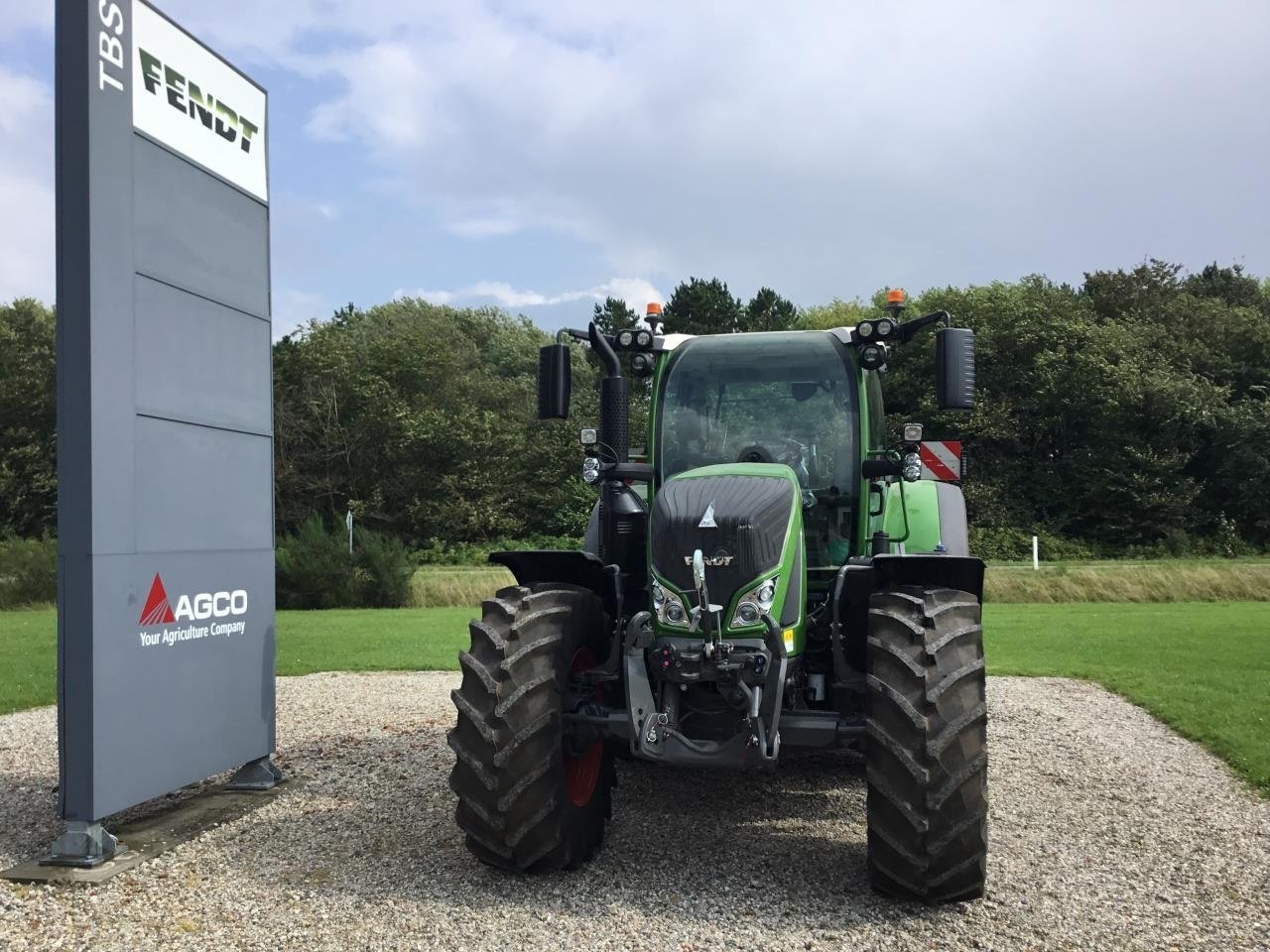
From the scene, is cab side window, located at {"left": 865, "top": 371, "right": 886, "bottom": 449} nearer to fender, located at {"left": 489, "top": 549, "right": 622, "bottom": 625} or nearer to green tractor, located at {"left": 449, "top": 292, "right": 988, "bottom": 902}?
green tractor, located at {"left": 449, "top": 292, "right": 988, "bottom": 902}

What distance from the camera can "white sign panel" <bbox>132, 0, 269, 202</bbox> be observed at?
5742 millimetres

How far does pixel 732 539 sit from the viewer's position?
483 cm

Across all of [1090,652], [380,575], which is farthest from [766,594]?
[380,575]

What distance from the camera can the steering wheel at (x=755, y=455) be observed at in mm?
6055

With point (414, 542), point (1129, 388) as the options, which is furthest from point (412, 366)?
point (1129, 388)

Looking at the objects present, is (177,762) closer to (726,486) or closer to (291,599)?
Answer: (726,486)

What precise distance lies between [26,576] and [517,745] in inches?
908

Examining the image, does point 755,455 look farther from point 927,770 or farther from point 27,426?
A: point 27,426

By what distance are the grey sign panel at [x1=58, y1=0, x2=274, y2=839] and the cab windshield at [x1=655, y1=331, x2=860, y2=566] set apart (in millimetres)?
2505

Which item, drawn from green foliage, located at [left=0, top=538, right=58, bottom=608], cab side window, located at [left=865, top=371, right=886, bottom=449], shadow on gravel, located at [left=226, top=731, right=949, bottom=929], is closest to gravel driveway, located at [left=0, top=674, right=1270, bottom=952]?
shadow on gravel, located at [left=226, top=731, right=949, bottom=929]

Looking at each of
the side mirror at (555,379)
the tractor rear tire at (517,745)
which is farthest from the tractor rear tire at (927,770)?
the side mirror at (555,379)

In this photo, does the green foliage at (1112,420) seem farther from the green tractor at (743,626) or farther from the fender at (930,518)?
the green tractor at (743,626)

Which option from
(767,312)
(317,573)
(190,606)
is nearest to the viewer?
(190,606)

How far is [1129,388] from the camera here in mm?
35969
